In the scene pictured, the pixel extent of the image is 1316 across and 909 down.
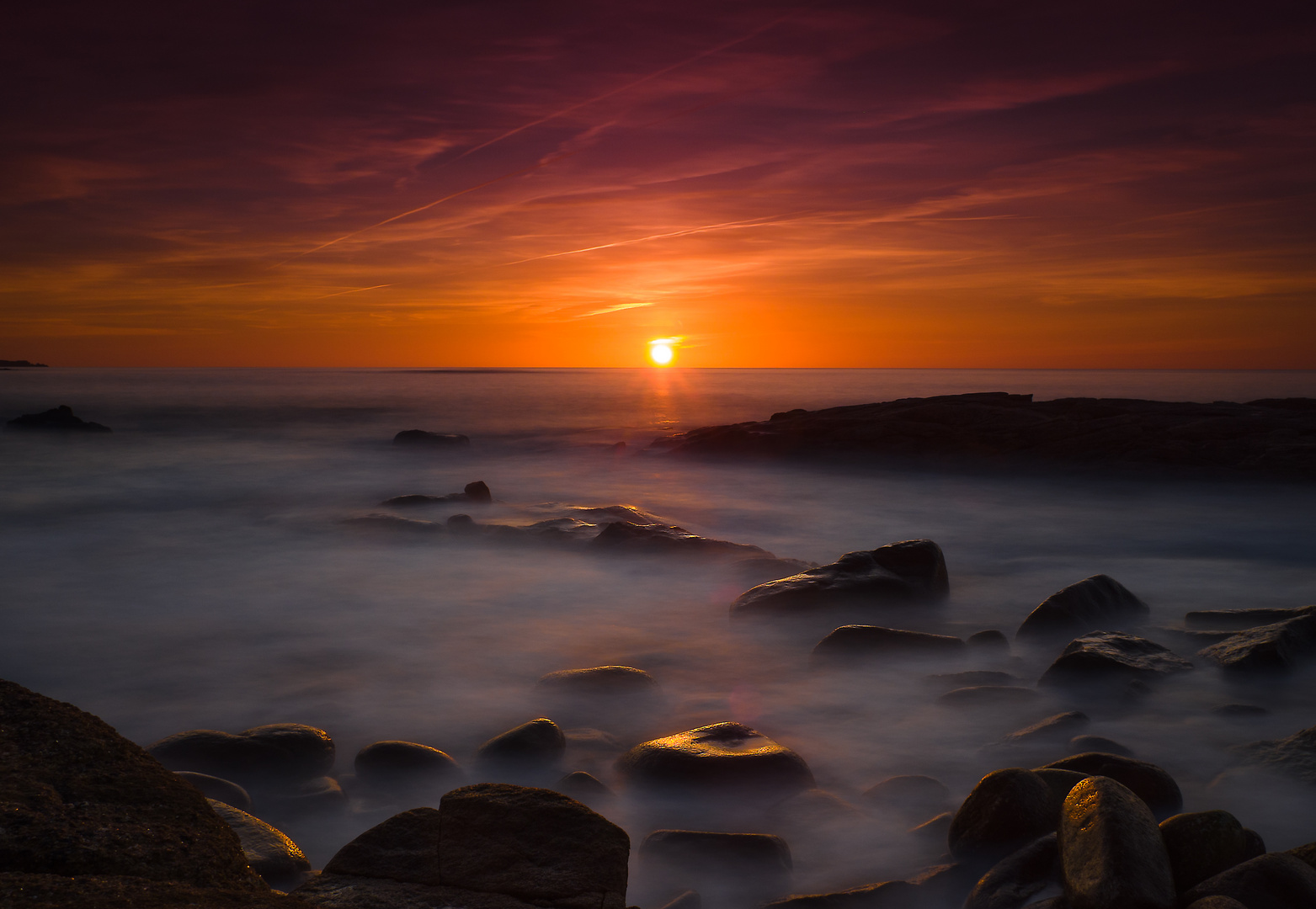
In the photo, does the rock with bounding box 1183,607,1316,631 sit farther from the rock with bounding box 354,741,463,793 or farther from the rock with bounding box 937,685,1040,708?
the rock with bounding box 354,741,463,793

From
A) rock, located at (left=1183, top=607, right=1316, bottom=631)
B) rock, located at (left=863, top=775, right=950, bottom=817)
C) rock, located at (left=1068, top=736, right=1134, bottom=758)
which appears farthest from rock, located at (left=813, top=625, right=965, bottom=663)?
rock, located at (left=1183, top=607, right=1316, bottom=631)

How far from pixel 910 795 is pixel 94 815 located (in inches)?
159

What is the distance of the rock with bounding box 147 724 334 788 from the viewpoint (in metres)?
4.82

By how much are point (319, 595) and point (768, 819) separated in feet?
24.0

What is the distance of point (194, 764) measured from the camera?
4.86 m

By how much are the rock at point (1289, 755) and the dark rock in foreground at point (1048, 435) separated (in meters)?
15.3

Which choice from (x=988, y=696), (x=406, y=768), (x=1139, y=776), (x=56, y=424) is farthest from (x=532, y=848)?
(x=56, y=424)

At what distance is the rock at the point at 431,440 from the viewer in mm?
28281

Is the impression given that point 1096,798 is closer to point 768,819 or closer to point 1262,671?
point 768,819

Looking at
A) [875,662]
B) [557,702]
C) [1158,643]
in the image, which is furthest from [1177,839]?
[1158,643]

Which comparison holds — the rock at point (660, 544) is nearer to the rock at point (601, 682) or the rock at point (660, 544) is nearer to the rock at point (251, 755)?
the rock at point (601, 682)

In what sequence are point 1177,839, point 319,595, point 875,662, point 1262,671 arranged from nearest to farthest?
point 1177,839, point 1262,671, point 875,662, point 319,595

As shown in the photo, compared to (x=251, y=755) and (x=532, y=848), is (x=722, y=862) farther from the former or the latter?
(x=251, y=755)

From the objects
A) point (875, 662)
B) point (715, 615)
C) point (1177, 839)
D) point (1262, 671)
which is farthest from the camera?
point (715, 615)
